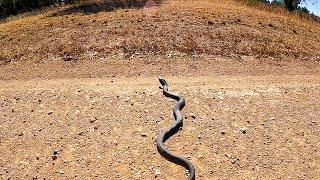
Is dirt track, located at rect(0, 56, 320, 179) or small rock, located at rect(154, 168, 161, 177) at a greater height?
dirt track, located at rect(0, 56, 320, 179)

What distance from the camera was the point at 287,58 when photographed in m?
20.2

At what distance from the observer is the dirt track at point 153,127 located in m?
10.5

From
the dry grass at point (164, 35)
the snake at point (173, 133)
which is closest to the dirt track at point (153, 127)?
the snake at point (173, 133)

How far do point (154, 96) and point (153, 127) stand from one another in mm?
2209

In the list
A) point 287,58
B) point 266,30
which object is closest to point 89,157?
point 287,58

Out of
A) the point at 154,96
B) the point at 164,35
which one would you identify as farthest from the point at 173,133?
the point at 164,35

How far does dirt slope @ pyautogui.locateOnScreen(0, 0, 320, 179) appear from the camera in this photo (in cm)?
1069

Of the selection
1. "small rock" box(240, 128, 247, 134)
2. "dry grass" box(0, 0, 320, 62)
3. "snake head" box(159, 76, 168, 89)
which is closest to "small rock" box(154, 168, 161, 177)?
"small rock" box(240, 128, 247, 134)

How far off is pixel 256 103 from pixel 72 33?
38.7 ft

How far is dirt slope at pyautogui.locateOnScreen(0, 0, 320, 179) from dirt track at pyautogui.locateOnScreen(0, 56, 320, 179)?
0.11 feet

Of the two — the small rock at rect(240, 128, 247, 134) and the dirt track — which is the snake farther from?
the small rock at rect(240, 128, 247, 134)

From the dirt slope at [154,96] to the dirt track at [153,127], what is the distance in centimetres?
3

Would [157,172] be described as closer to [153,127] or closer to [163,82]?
[153,127]

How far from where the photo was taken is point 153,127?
12164 millimetres
